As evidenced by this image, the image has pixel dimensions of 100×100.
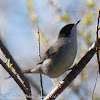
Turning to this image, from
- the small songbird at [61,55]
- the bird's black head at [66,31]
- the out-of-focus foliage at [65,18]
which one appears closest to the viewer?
the small songbird at [61,55]

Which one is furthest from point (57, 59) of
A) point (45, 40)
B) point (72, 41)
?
point (45, 40)

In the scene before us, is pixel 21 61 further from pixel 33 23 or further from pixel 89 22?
pixel 89 22

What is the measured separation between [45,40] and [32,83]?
2094mm

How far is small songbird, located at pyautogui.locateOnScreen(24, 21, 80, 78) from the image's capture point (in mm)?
3520

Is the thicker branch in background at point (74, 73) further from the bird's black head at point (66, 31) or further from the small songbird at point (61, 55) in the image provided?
the bird's black head at point (66, 31)

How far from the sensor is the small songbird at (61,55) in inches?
139

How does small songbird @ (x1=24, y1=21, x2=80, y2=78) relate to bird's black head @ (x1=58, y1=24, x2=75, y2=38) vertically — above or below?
below

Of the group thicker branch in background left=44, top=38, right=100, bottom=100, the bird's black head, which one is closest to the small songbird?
the bird's black head

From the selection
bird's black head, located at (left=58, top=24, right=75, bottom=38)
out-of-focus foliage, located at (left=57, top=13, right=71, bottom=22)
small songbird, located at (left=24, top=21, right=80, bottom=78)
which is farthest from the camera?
out-of-focus foliage, located at (left=57, top=13, right=71, bottom=22)

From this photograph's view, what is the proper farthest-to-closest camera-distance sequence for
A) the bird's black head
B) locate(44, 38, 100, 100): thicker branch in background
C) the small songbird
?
1. the bird's black head
2. the small songbird
3. locate(44, 38, 100, 100): thicker branch in background

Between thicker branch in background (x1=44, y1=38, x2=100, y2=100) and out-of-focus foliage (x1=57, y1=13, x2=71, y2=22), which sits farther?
out-of-focus foliage (x1=57, y1=13, x2=71, y2=22)

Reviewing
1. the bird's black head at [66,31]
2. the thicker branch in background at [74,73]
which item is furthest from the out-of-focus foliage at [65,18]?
the thicker branch in background at [74,73]

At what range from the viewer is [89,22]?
459 centimetres

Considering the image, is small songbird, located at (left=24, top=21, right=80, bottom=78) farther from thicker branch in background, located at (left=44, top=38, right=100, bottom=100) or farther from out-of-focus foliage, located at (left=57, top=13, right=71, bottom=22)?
out-of-focus foliage, located at (left=57, top=13, right=71, bottom=22)
